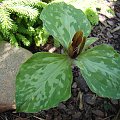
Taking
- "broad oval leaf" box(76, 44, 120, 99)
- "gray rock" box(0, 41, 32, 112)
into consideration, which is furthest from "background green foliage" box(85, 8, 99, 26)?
"broad oval leaf" box(76, 44, 120, 99)

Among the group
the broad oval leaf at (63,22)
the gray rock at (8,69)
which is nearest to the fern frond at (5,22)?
the gray rock at (8,69)

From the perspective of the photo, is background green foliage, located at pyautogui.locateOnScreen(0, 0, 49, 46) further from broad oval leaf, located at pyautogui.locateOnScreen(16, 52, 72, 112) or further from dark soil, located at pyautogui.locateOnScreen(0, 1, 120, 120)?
broad oval leaf, located at pyautogui.locateOnScreen(16, 52, 72, 112)

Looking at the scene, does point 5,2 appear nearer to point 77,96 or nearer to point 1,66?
point 1,66

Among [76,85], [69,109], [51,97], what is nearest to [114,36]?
[76,85]

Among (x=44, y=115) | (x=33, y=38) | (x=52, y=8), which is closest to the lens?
(x=52, y=8)

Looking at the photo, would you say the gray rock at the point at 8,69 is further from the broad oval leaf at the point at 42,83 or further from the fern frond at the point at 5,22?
the broad oval leaf at the point at 42,83
